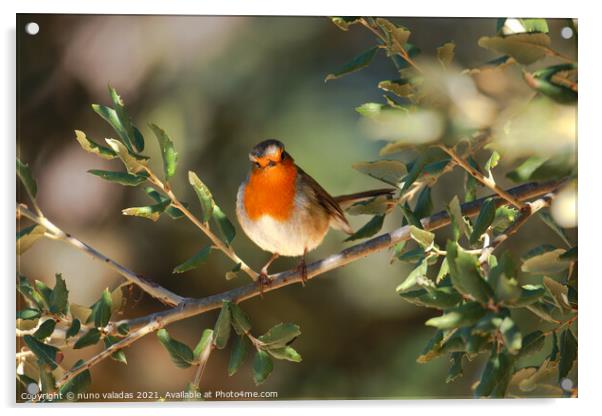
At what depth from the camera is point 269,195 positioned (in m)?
2.54

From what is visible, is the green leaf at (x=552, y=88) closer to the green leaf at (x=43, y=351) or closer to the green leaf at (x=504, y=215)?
the green leaf at (x=504, y=215)

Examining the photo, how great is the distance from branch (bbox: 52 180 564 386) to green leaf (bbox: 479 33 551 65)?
0.55 meters

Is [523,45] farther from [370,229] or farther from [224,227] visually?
[224,227]

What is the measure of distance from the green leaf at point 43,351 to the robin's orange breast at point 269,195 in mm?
758

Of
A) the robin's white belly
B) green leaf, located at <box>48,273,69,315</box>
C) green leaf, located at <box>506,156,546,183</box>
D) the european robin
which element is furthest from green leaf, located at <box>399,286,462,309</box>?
green leaf, located at <box>48,273,69,315</box>

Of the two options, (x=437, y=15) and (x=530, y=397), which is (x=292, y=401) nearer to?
(x=530, y=397)

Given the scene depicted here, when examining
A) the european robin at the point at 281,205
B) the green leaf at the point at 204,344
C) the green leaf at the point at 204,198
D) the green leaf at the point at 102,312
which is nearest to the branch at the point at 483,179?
the european robin at the point at 281,205

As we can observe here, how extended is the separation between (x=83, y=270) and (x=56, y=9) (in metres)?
0.90

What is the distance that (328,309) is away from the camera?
2.88m

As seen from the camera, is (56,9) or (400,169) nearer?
(400,169)

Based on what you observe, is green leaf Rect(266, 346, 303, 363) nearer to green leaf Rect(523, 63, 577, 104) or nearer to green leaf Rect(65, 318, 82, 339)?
green leaf Rect(65, 318, 82, 339)

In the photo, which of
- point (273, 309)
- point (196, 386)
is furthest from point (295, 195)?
point (196, 386)

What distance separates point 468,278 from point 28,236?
1.36m

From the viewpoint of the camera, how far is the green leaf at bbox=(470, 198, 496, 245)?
191cm
